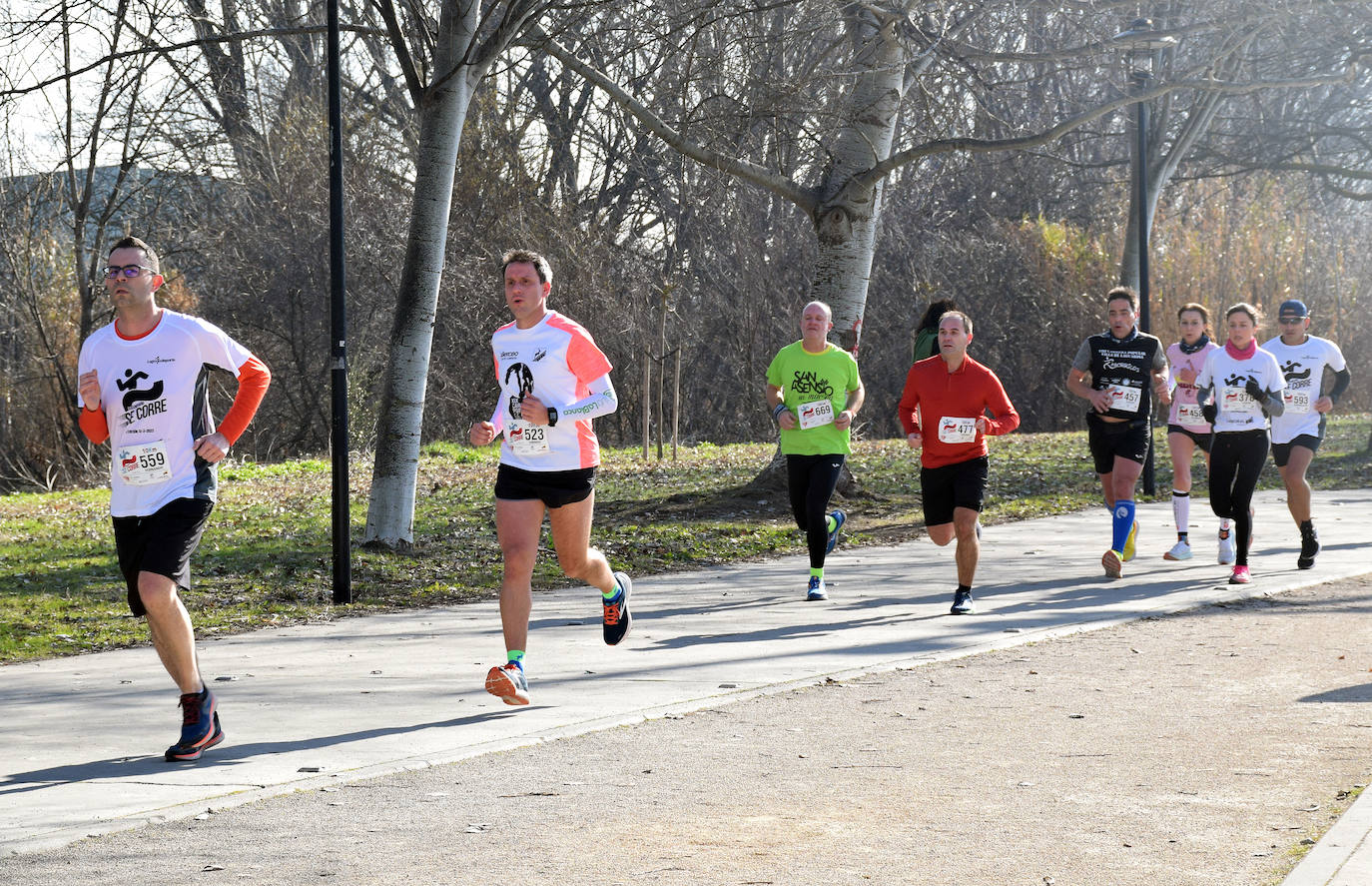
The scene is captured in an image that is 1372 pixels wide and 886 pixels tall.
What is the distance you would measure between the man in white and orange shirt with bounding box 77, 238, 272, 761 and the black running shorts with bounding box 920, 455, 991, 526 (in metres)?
5.10

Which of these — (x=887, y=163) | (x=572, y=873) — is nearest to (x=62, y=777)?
(x=572, y=873)

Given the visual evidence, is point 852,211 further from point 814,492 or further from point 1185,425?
point 814,492

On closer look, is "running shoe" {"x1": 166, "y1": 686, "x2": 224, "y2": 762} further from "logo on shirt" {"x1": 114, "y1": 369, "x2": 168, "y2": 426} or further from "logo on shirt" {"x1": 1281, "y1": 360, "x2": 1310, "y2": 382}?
"logo on shirt" {"x1": 1281, "y1": 360, "x2": 1310, "y2": 382}

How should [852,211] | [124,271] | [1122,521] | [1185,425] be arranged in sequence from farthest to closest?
[852,211]
[1185,425]
[1122,521]
[124,271]

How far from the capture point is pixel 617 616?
8062mm

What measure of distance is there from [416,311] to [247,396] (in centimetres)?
622

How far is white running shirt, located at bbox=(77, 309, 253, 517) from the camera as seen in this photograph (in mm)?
6254

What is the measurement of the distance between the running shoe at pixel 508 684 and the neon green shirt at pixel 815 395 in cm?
411

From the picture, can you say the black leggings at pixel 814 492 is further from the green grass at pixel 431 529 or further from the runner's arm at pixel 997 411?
the green grass at pixel 431 529

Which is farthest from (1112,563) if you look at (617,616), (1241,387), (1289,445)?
(617,616)

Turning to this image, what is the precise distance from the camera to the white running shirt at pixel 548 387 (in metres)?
7.20

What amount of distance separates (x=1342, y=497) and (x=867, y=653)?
12.0 metres

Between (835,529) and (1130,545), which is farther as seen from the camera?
(1130,545)

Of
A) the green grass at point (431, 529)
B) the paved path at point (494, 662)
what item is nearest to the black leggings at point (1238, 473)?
the paved path at point (494, 662)
